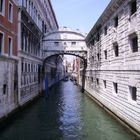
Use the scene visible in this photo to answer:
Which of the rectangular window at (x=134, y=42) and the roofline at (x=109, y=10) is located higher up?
the roofline at (x=109, y=10)

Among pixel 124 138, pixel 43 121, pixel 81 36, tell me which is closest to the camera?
pixel 124 138

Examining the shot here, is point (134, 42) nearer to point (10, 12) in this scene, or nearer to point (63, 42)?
point (10, 12)

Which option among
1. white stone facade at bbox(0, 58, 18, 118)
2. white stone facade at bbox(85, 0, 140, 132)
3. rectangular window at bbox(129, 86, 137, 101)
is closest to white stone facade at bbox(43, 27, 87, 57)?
white stone facade at bbox(85, 0, 140, 132)

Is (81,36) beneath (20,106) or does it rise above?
above

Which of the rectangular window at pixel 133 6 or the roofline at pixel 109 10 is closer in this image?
the rectangular window at pixel 133 6

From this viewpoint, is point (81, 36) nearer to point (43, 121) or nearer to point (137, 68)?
point (43, 121)

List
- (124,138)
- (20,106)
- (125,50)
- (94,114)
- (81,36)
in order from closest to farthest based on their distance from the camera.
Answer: (124,138) → (125,50) → (94,114) → (20,106) → (81,36)

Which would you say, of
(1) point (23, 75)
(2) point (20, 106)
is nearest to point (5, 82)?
(2) point (20, 106)

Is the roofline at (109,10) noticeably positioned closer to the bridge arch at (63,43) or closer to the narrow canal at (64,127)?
the narrow canal at (64,127)

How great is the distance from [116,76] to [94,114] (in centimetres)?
293

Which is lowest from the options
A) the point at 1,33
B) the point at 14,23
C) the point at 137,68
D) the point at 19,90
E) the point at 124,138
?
the point at 124,138

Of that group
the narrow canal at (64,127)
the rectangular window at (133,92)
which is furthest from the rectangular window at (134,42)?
the narrow canal at (64,127)

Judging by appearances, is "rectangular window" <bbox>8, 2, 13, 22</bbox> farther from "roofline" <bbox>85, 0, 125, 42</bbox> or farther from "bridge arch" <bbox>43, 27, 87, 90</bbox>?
"bridge arch" <bbox>43, 27, 87, 90</bbox>

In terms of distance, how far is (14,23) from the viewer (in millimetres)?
14312
